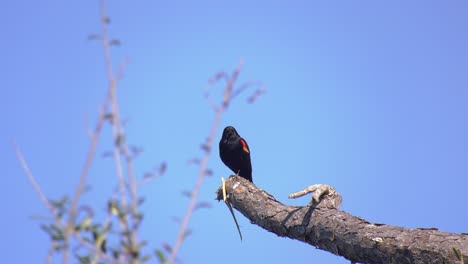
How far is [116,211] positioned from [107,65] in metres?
0.42

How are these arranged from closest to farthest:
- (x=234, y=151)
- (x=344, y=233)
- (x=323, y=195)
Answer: (x=344, y=233) → (x=323, y=195) → (x=234, y=151)

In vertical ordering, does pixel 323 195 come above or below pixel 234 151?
below

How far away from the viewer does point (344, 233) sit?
5.79 m

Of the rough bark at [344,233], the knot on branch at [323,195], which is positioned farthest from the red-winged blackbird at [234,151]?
the knot on branch at [323,195]

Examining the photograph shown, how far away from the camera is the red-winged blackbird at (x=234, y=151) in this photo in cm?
1117

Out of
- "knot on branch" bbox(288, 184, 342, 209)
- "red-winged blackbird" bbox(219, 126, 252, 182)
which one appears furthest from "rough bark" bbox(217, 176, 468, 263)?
"red-winged blackbird" bbox(219, 126, 252, 182)

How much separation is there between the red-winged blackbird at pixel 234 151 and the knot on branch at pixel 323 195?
4.24 m

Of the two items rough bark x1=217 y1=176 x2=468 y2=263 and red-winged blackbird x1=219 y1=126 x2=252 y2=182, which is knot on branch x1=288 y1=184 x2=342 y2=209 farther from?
red-winged blackbird x1=219 y1=126 x2=252 y2=182

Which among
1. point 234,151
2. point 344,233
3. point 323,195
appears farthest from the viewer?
point 234,151

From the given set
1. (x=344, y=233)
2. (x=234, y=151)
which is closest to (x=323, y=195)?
(x=344, y=233)

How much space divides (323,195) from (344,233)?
1.02 meters

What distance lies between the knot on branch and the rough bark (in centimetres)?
1

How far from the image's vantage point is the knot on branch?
6.52 meters

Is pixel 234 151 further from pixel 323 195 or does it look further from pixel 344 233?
pixel 344 233
